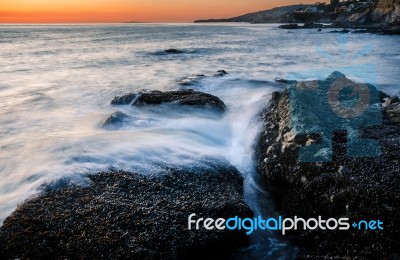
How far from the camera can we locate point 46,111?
874 centimetres

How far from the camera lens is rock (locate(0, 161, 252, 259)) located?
2873 mm

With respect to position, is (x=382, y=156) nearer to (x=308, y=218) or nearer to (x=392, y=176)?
(x=392, y=176)

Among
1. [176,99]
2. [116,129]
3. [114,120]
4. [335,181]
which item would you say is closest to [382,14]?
[176,99]

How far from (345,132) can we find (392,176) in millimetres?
1255

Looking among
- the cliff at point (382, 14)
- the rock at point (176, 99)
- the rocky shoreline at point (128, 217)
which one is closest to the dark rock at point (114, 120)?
the rock at point (176, 99)

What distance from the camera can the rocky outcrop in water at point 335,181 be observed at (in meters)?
2.92

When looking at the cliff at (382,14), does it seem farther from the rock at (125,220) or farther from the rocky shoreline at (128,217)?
the rock at (125,220)

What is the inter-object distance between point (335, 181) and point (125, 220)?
90.6 inches

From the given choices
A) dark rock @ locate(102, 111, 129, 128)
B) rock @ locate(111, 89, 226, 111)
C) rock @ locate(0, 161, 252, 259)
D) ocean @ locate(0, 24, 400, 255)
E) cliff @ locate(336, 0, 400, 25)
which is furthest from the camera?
cliff @ locate(336, 0, 400, 25)

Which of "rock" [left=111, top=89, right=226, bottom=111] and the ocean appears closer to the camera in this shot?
the ocean

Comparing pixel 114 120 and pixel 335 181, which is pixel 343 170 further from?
pixel 114 120

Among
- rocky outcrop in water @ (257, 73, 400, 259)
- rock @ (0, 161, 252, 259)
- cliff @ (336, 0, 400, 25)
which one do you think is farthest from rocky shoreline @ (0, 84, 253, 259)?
cliff @ (336, 0, 400, 25)

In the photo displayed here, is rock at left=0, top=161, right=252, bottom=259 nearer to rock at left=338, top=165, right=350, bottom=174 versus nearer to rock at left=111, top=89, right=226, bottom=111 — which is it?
rock at left=338, top=165, right=350, bottom=174

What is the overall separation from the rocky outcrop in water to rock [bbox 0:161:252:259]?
0.68 m
